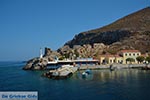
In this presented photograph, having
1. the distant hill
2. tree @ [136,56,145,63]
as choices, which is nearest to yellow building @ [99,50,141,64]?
tree @ [136,56,145,63]

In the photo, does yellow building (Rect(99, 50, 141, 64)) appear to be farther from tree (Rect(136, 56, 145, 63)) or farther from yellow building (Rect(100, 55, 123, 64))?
tree (Rect(136, 56, 145, 63))

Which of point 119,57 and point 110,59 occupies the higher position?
point 119,57

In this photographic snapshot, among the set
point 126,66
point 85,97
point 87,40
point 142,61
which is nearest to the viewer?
point 85,97

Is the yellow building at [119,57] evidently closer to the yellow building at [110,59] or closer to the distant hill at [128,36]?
the yellow building at [110,59]

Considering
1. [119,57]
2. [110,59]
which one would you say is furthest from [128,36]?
[110,59]

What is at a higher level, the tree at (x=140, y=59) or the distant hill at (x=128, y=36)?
the distant hill at (x=128, y=36)

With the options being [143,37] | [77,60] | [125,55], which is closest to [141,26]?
[143,37]

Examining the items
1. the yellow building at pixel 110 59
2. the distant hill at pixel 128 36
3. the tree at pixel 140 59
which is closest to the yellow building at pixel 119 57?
the yellow building at pixel 110 59

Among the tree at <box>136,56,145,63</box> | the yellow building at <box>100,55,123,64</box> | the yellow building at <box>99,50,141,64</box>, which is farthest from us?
the yellow building at <box>99,50,141,64</box>

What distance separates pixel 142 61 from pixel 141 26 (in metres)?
66.0

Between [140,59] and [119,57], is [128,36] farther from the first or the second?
[140,59]

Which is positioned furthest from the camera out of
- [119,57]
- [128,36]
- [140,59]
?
[128,36]

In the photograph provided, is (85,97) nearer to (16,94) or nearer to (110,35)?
(16,94)

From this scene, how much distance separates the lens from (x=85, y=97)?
38812 millimetres
